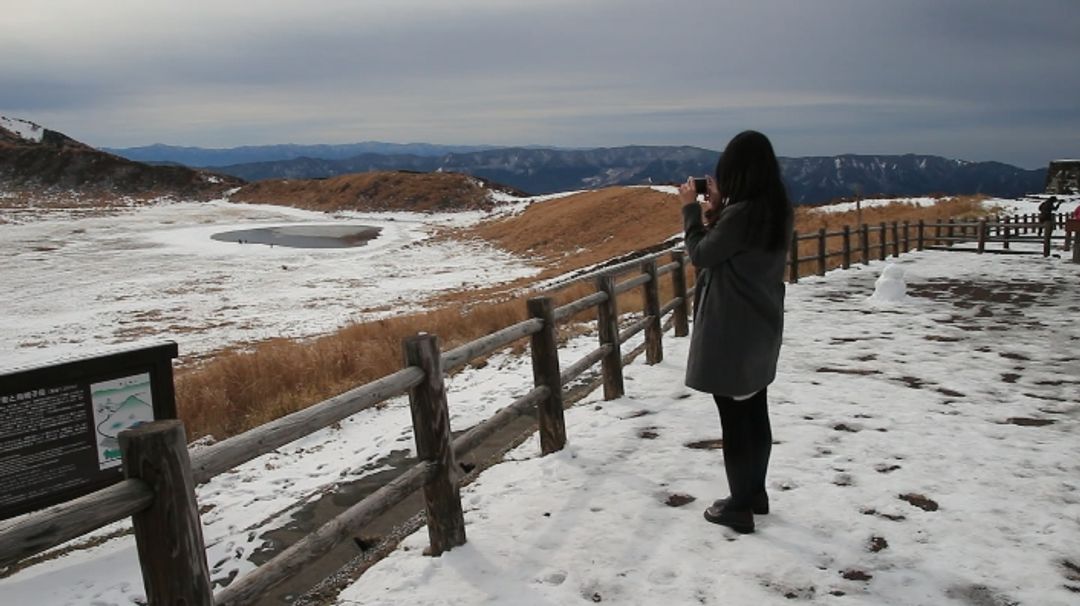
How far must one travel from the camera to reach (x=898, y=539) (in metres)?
3.93

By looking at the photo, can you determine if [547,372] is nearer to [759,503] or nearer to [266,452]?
[759,503]

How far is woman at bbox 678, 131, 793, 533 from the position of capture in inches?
134

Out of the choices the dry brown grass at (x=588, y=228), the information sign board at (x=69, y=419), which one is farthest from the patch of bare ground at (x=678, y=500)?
the dry brown grass at (x=588, y=228)

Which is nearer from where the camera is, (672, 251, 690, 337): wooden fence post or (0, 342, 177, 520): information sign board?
(0, 342, 177, 520): information sign board

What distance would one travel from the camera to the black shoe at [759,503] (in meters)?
4.12

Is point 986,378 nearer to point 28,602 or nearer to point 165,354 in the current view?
point 165,354

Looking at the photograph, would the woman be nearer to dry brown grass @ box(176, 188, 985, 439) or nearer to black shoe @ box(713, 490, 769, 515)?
black shoe @ box(713, 490, 769, 515)

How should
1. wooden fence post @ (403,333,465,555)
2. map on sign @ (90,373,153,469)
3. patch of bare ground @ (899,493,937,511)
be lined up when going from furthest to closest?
map on sign @ (90,373,153,469) < patch of bare ground @ (899,493,937,511) < wooden fence post @ (403,333,465,555)

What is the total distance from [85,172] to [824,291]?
97.8 meters

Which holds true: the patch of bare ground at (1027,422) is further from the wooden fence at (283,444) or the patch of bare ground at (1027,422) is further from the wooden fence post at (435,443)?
the wooden fence post at (435,443)

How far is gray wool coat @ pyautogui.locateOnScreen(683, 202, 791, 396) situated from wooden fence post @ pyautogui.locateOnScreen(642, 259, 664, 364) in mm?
4551

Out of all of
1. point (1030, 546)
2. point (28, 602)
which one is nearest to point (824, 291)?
point (1030, 546)

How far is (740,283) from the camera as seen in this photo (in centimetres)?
351

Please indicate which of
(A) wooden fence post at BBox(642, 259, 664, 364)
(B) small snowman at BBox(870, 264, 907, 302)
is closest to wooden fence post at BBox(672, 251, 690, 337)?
(A) wooden fence post at BBox(642, 259, 664, 364)
